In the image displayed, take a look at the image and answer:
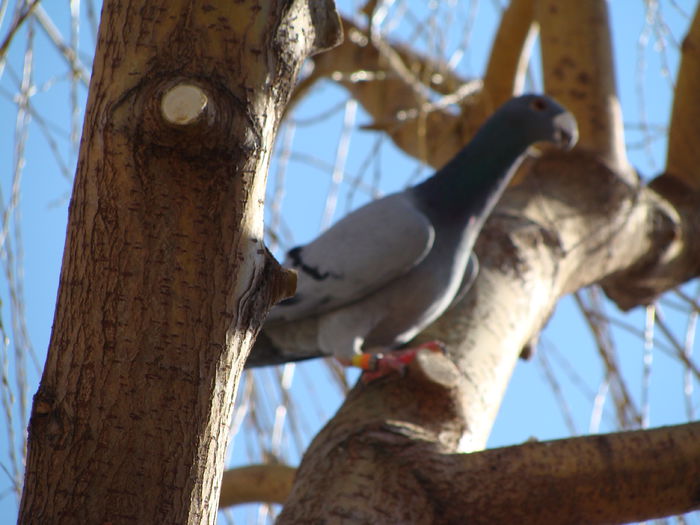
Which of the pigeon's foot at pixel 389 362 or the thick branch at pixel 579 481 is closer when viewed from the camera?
the thick branch at pixel 579 481

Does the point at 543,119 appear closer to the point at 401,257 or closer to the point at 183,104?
the point at 401,257

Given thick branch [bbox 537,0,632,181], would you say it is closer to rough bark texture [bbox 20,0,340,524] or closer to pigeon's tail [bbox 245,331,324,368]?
pigeon's tail [bbox 245,331,324,368]

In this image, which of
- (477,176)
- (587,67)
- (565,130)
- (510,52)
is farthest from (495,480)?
(510,52)

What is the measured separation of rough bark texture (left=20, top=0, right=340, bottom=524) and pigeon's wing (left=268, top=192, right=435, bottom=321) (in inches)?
73.1

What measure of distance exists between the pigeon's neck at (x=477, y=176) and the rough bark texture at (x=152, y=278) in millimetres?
2086

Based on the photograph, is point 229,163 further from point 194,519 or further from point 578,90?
point 578,90

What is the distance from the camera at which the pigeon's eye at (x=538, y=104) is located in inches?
129

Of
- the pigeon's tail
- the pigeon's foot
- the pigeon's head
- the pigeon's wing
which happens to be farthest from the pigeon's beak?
the pigeon's tail

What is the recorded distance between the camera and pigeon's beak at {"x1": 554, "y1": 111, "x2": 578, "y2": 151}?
126 inches

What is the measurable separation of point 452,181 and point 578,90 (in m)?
0.69

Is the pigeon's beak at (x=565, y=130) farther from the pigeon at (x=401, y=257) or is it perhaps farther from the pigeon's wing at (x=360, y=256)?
the pigeon's wing at (x=360, y=256)

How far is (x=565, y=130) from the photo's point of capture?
322 cm

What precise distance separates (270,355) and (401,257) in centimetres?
73

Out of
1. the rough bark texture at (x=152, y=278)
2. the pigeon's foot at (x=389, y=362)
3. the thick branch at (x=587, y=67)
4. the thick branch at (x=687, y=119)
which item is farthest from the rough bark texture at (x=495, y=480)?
the thick branch at (x=687, y=119)
